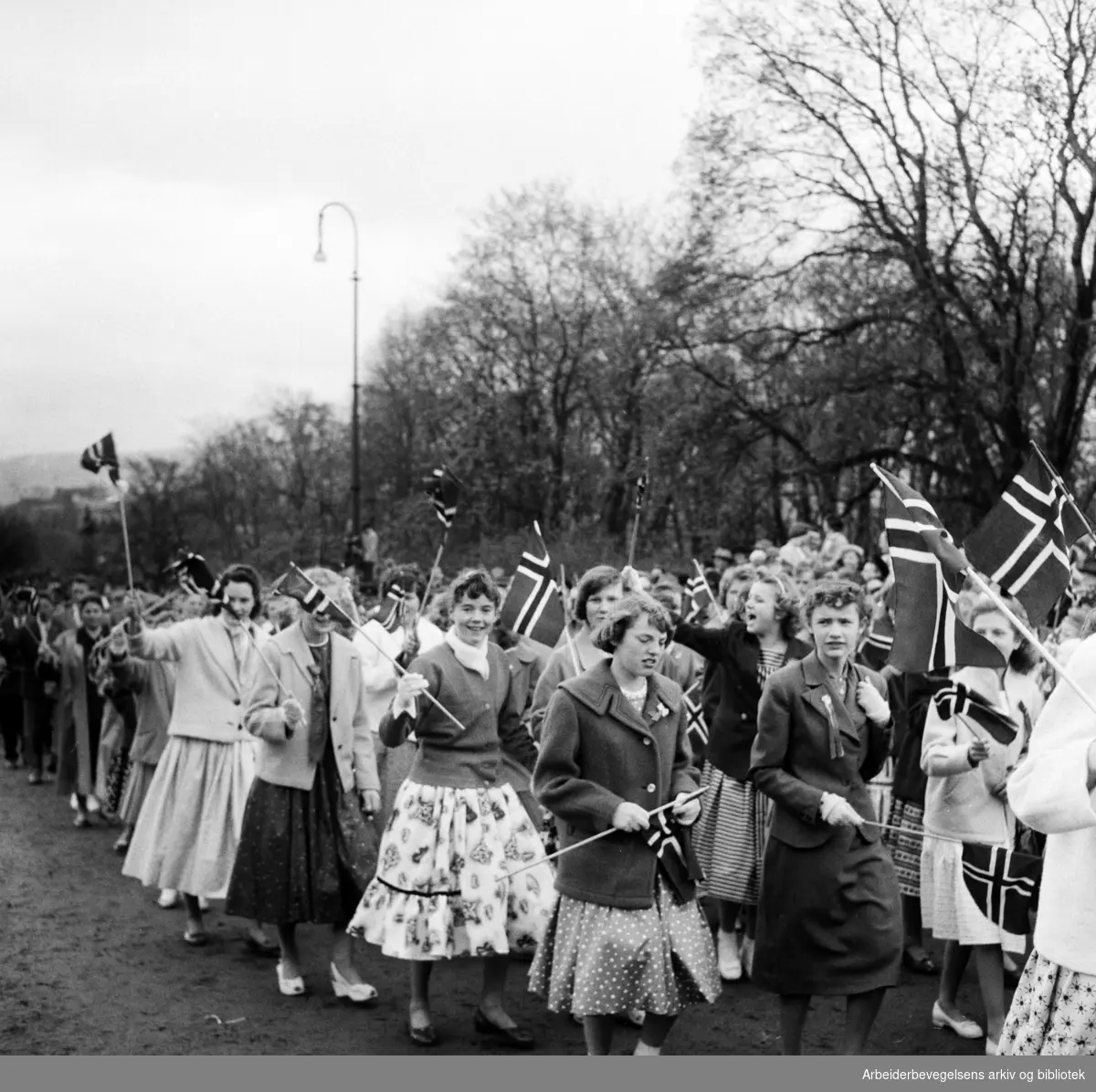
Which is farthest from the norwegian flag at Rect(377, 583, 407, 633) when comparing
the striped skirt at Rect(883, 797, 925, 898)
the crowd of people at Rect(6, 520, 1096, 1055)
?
the striped skirt at Rect(883, 797, 925, 898)

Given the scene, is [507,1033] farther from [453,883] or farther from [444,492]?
[444,492]

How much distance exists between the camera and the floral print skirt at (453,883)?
6.53 meters

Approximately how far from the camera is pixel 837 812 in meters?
5.31

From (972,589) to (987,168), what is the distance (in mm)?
19106

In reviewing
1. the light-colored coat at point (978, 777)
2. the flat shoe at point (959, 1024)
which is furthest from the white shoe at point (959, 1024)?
the light-colored coat at point (978, 777)

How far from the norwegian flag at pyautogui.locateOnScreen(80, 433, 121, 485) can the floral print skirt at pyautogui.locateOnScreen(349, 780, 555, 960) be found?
437cm

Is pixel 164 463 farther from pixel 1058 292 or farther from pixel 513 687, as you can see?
pixel 513 687

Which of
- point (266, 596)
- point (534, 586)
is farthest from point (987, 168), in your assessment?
point (534, 586)

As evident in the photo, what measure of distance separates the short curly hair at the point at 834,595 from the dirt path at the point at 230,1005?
1862mm

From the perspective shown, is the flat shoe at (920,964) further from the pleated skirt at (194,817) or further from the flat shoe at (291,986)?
the pleated skirt at (194,817)

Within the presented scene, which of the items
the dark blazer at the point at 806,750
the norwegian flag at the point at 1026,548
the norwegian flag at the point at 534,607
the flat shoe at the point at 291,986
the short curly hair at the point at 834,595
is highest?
the norwegian flag at the point at 1026,548

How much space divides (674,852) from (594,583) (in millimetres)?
1532

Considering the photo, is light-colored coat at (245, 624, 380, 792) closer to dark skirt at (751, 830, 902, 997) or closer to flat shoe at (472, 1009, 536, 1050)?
flat shoe at (472, 1009, 536, 1050)

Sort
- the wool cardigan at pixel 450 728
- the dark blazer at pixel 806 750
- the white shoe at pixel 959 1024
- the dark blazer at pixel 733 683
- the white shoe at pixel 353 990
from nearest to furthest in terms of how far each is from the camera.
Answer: the dark blazer at pixel 806 750, the white shoe at pixel 959 1024, the wool cardigan at pixel 450 728, the white shoe at pixel 353 990, the dark blazer at pixel 733 683
